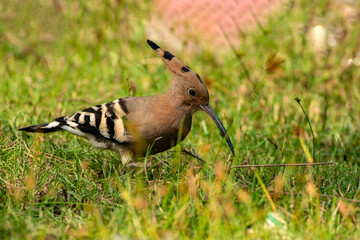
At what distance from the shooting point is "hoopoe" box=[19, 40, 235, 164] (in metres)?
2.90

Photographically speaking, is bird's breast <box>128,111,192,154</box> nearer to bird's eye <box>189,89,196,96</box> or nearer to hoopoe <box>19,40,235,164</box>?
hoopoe <box>19,40,235,164</box>

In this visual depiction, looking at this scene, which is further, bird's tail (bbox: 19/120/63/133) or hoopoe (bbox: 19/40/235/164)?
bird's tail (bbox: 19/120/63/133)

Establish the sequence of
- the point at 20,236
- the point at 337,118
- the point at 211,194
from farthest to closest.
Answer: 1. the point at 337,118
2. the point at 211,194
3. the point at 20,236

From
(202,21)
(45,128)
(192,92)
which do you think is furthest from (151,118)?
(202,21)

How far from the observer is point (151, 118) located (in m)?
2.92

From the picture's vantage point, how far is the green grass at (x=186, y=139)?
2227mm

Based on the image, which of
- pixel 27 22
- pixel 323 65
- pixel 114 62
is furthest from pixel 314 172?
pixel 27 22

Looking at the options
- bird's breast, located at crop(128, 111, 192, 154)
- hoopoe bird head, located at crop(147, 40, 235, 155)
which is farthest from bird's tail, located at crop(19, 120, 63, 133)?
hoopoe bird head, located at crop(147, 40, 235, 155)

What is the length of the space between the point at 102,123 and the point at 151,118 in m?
0.33

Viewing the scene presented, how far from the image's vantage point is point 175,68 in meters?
3.02

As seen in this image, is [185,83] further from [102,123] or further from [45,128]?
[45,128]

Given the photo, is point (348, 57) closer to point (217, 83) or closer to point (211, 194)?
point (217, 83)

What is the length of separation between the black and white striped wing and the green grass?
14 centimetres

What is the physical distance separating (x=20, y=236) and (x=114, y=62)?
3.08 meters
